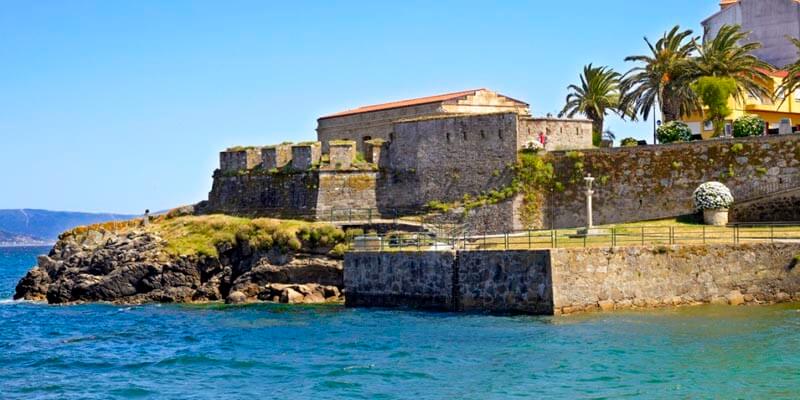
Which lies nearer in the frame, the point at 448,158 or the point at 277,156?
the point at 448,158

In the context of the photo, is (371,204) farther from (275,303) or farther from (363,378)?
(363,378)

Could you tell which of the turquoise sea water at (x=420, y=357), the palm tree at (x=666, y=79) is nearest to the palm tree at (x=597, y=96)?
the palm tree at (x=666, y=79)

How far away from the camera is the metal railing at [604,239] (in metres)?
35.6

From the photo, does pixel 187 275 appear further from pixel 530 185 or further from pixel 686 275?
pixel 686 275

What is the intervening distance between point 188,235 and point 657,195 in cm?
1965

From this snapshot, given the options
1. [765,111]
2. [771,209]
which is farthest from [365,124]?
[771,209]

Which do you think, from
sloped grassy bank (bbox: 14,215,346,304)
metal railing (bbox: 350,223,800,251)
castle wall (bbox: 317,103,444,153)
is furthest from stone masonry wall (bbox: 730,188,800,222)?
sloped grassy bank (bbox: 14,215,346,304)

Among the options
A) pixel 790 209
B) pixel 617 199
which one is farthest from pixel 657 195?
pixel 790 209

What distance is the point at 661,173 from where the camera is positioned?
148 ft

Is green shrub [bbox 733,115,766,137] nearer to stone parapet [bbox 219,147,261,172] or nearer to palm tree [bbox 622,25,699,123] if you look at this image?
palm tree [bbox 622,25,699,123]

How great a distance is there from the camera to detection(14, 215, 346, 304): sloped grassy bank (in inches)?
1722

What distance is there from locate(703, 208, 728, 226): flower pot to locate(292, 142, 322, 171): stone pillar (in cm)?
1739

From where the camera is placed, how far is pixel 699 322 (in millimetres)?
30844

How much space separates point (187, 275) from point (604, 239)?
1769 centimetres
